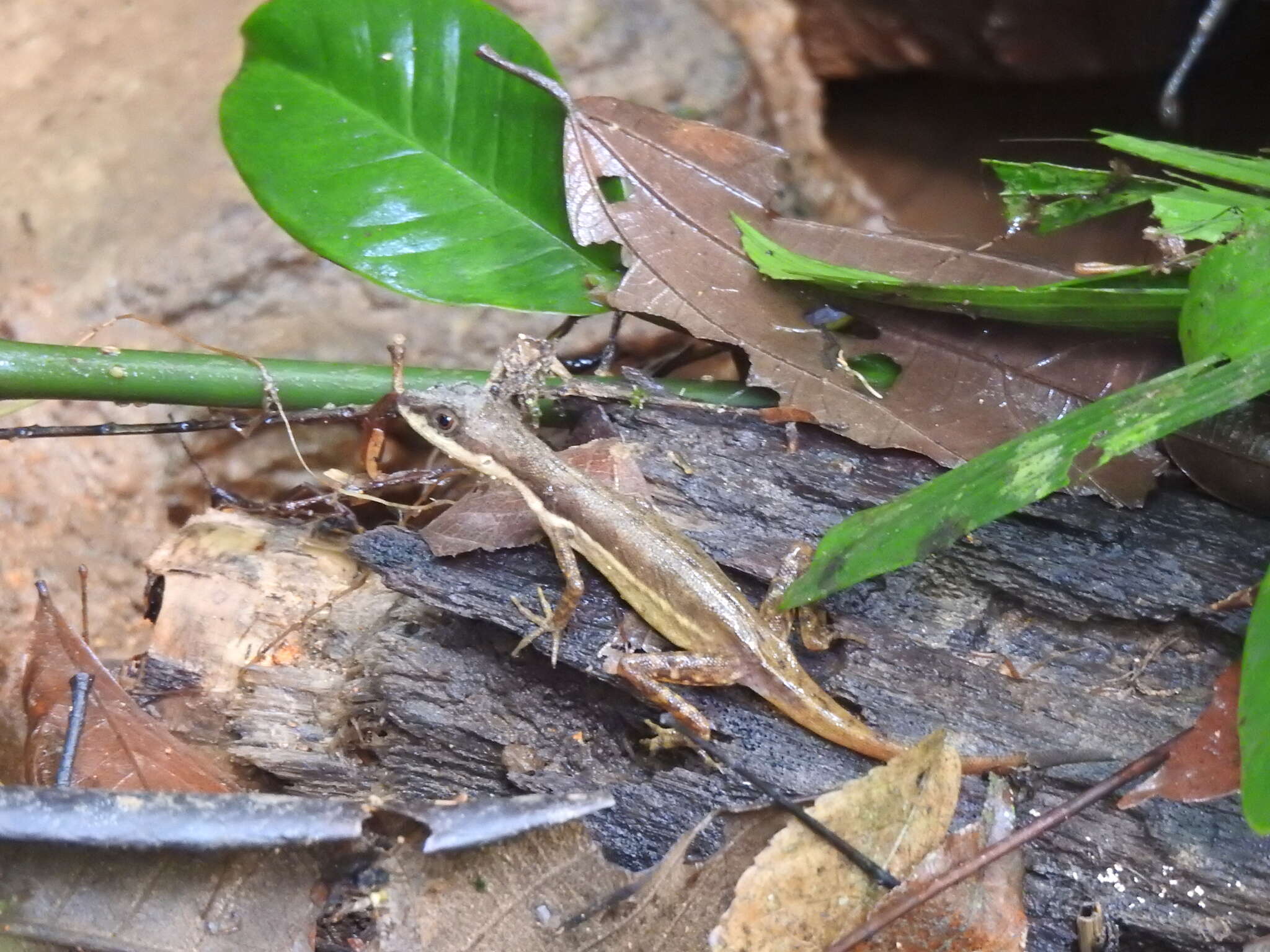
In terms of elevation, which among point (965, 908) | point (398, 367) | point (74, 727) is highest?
point (398, 367)

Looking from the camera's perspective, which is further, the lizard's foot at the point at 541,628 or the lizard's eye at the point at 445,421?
the lizard's eye at the point at 445,421

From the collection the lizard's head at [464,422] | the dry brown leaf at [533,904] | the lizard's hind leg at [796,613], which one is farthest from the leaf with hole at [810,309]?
the dry brown leaf at [533,904]

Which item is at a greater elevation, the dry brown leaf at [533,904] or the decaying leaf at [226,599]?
the decaying leaf at [226,599]

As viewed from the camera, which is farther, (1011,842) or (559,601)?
(559,601)

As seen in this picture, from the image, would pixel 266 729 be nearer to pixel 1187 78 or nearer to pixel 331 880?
pixel 331 880

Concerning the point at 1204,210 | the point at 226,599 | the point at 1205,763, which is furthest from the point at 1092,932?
the point at 226,599

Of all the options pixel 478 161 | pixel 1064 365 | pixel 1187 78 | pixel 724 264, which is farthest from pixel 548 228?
pixel 1187 78

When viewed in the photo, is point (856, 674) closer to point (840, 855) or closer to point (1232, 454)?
point (840, 855)

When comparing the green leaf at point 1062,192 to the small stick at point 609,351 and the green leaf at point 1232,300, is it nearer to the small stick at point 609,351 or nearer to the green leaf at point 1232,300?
the green leaf at point 1232,300
